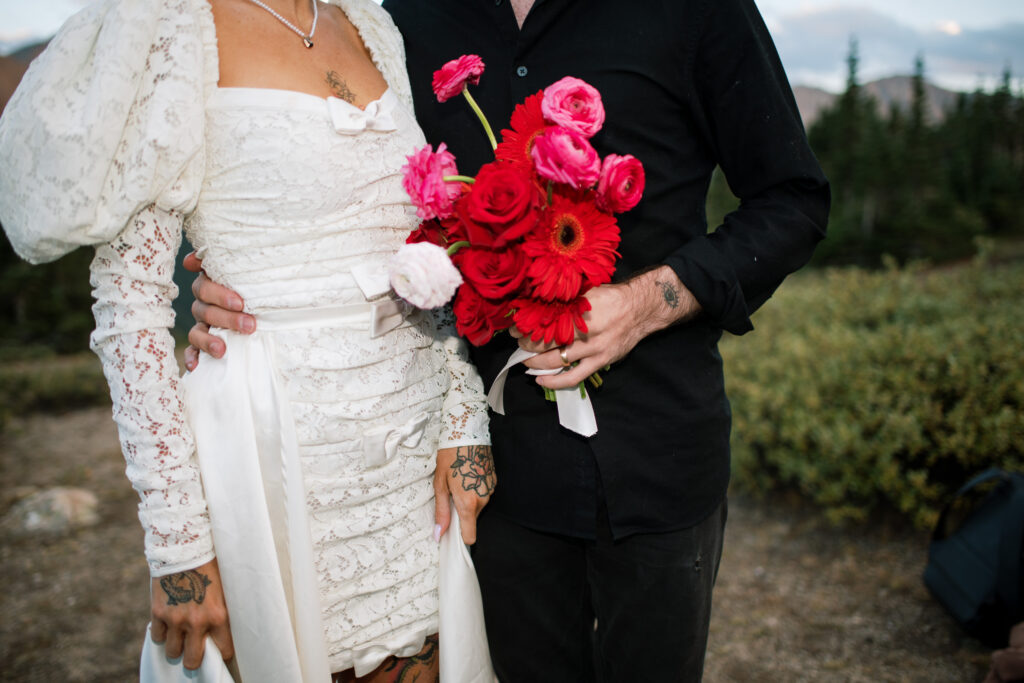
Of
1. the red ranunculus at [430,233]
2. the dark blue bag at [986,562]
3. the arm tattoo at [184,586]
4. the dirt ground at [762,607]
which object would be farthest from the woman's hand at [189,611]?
the dark blue bag at [986,562]

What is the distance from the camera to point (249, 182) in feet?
5.24

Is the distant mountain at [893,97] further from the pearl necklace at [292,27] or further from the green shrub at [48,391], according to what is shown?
the pearl necklace at [292,27]

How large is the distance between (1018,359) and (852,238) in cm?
3613

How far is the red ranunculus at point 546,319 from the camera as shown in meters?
1.48

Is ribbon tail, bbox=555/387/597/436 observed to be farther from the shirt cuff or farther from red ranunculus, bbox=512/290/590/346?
the shirt cuff

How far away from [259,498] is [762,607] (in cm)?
355

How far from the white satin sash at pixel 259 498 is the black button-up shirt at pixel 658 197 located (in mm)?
634

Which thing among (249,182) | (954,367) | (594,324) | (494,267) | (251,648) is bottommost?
(954,367)

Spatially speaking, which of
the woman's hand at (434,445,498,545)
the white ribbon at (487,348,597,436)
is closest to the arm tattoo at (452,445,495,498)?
the woman's hand at (434,445,498,545)

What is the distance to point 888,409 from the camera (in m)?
4.40

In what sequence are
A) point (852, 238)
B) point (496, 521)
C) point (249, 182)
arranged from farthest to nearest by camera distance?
point (852, 238)
point (496, 521)
point (249, 182)

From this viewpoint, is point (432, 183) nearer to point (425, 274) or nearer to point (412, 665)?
point (425, 274)

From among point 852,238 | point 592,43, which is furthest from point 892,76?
point 592,43

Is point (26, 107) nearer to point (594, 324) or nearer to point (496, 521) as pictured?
point (594, 324)
